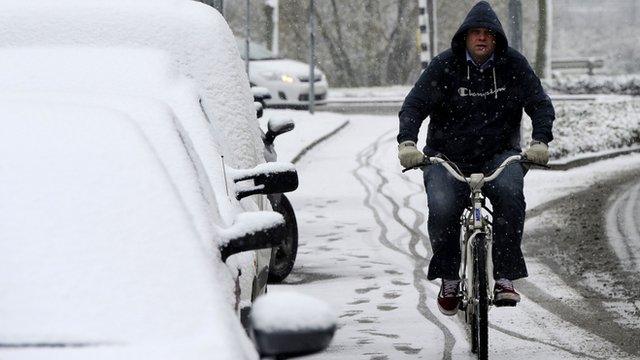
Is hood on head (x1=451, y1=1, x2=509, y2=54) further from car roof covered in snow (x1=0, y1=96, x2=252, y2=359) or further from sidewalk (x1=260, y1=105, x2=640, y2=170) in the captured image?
sidewalk (x1=260, y1=105, x2=640, y2=170)

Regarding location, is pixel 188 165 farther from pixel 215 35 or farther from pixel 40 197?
pixel 215 35

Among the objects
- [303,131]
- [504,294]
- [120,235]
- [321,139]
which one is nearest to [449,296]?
[504,294]

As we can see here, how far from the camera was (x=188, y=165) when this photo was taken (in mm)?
4684

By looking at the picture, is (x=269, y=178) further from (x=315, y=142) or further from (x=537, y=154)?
(x=315, y=142)

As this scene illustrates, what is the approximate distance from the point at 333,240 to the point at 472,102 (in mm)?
5273

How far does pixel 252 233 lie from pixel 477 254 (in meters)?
2.99

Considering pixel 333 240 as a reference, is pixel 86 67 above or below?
above

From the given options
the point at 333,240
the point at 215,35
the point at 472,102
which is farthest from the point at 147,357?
the point at 333,240

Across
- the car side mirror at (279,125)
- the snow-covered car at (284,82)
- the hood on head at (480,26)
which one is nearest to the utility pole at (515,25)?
the car side mirror at (279,125)

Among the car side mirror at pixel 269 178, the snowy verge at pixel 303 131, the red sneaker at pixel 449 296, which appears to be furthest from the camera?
the snowy verge at pixel 303 131

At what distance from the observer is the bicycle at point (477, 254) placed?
7.30 meters

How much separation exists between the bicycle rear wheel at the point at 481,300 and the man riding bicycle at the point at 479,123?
0.64 ft

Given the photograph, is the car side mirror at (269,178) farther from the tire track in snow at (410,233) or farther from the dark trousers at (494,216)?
the tire track in snow at (410,233)

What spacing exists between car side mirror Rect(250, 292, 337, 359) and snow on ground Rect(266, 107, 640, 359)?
3.91 m
